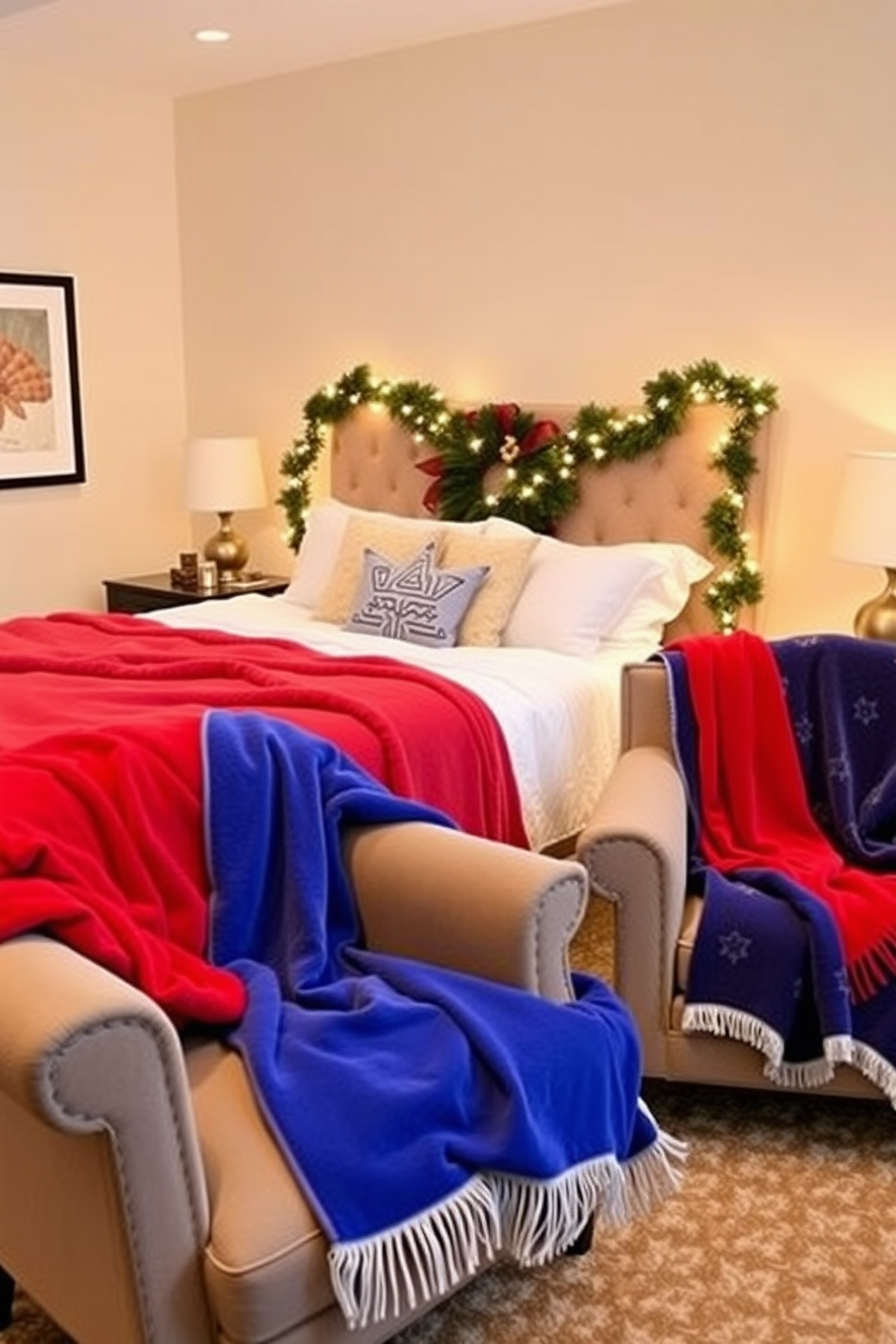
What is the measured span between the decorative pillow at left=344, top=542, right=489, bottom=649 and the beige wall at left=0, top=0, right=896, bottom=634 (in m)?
0.86

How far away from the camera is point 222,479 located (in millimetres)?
4785

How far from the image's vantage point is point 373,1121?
169 centimetres

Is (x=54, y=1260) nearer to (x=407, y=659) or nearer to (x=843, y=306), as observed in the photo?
(x=407, y=659)

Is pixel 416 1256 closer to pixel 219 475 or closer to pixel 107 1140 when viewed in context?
pixel 107 1140

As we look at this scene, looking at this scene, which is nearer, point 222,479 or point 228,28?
point 228,28

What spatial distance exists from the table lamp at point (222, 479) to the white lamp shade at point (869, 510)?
2.37 metres

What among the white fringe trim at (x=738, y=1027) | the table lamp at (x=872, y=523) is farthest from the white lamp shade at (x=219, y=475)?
the white fringe trim at (x=738, y=1027)

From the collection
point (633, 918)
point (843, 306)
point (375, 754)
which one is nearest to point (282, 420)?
point (843, 306)

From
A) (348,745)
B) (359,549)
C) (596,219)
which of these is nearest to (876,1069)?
(348,745)

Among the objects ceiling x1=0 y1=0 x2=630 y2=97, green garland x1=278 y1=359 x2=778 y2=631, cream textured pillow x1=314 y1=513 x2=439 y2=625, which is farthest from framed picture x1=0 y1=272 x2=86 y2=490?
cream textured pillow x1=314 y1=513 x2=439 y2=625

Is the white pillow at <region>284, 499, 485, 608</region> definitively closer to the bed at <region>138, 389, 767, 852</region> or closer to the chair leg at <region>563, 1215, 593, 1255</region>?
A: the bed at <region>138, 389, 767, 852</region>

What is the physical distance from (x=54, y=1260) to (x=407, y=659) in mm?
1924

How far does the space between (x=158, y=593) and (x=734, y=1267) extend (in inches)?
133

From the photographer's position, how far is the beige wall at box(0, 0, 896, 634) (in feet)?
11.9
